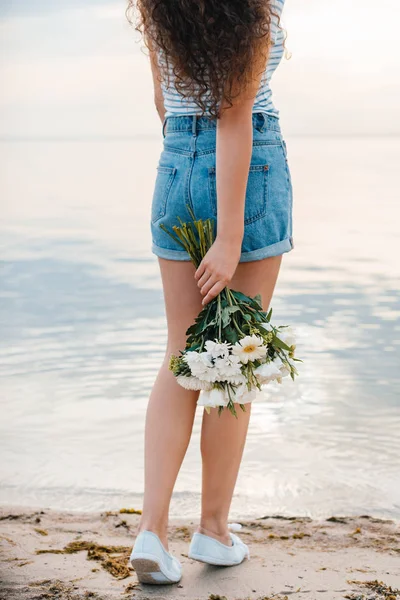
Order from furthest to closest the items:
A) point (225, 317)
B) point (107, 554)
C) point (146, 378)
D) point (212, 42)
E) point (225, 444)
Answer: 1. point (146, 378)
2. point (107, 554)
3. point (225, 444)
4. point (225, 317)
5. point (212, 42)

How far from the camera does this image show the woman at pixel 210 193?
192 cm

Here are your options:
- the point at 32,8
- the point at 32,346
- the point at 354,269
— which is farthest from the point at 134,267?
the point at 32,8

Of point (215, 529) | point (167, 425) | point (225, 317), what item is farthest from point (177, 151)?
point (215, 529)

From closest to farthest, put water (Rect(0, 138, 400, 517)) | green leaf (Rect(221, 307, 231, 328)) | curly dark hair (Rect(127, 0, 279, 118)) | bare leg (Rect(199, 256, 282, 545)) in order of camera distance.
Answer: curly dark hair (Rect(127, 0, 279, 118)), green leaf (Rect(221, 307, 231, 328)), bare leg (Rect(199, 256, 282, 545)), water (Rect(0, 138, 400, 517))

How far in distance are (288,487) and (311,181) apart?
35.1 feet

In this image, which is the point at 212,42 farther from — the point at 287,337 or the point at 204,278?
the point at 287,337

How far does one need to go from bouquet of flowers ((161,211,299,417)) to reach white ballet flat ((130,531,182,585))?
15.0 inches

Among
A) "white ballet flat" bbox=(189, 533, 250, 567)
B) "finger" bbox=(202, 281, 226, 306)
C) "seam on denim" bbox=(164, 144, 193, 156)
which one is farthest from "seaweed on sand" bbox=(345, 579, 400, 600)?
"seam on denim" bbox=(164, 144, 193, 156)

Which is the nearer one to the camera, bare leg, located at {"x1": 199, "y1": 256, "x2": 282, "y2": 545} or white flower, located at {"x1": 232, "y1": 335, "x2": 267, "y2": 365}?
white flower, located at {"x1": 232, "y1": 335, "x2": 267, "y2": 365}

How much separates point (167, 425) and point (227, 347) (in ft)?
1.04

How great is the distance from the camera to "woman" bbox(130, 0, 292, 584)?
192cm

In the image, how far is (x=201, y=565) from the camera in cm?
230

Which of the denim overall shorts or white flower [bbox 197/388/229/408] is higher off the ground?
the denim overall shorts

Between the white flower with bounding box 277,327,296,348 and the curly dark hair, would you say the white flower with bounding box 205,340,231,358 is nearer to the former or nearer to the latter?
the white flower with bounding box 277,327,296,348
